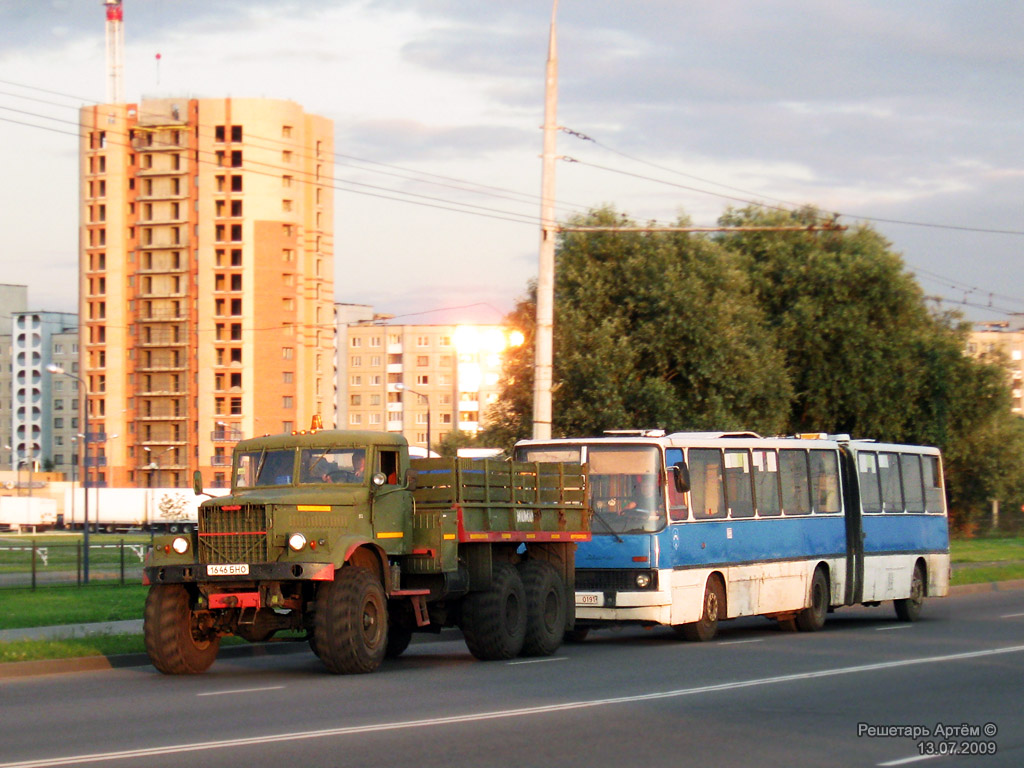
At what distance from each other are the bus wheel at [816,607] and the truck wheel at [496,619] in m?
6.58

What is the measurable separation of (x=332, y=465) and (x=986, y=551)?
36743mm

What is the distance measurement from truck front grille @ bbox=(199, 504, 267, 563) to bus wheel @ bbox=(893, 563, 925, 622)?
13.3m

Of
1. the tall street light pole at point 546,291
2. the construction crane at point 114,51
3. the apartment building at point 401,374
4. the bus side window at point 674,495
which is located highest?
the construction crane at point 114,51

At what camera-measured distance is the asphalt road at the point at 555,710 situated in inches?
376

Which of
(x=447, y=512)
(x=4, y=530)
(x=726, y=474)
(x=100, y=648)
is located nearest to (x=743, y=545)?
(x=726, y=474)

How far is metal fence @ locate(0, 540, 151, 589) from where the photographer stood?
3578cm

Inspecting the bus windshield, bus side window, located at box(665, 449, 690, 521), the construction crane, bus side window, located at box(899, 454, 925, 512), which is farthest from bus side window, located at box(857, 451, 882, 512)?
the construction crane

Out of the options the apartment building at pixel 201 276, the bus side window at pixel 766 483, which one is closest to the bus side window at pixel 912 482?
the bus side window at pixel 766 483

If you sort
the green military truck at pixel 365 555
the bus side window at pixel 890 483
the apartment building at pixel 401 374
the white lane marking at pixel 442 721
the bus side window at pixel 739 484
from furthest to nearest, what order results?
the apartment building at pixel 401 374 → the bus side window at pixel 890 483 → the bus side window at pixel 739 484 → the green military truck at pixel 365 555 → the white lane marking at pixel 442 721

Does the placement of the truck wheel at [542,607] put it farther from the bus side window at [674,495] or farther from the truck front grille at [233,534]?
the truck front grille at [233,534]

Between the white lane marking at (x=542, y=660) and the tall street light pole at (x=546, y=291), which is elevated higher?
the tall street light pole at (x=546, y=291)

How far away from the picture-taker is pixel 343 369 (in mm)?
144000

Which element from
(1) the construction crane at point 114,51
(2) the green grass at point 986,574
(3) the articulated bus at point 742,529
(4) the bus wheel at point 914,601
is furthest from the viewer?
(1) the construction crane at point 114,51

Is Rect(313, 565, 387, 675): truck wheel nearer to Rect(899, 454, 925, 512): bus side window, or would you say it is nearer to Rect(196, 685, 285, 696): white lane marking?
Rect(196, 685, 285, 696): white lane marking
